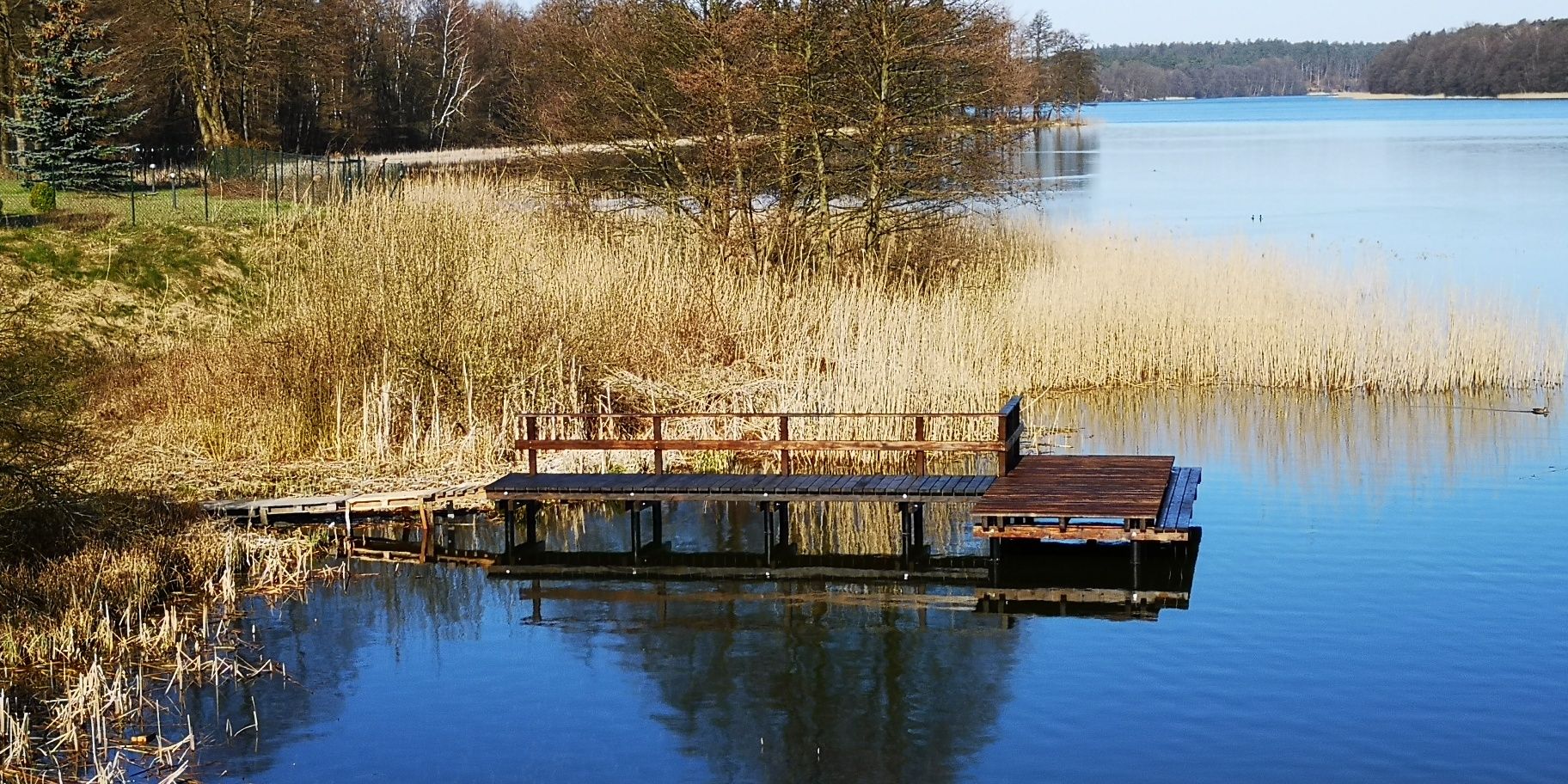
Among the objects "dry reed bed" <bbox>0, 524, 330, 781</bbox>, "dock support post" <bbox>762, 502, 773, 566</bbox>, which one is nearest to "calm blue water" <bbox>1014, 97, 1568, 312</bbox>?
"dock support post" <bbox>762, 502, 773, 566</bbox>

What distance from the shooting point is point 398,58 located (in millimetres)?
66312

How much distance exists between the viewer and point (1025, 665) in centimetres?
1164

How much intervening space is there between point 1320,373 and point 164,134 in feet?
122

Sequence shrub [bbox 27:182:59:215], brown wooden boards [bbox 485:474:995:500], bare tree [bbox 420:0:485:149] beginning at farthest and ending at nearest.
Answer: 1. bare tree [bbox 420:0:485:149]
2. shrub [bbox 27:182:59:215]
3. brown wooden boards [bbox 485:474:995:500]

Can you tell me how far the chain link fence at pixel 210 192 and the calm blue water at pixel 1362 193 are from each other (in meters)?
13.4

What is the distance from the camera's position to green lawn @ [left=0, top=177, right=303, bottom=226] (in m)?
30.5

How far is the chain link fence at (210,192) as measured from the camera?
99.6ft

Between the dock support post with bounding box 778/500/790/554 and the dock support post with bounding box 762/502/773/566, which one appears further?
the dock support post with bounding box 778/500/790/554

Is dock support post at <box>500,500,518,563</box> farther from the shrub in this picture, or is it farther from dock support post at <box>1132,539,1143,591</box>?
the shrub

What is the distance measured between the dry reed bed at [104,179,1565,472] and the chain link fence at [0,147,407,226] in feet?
27.8

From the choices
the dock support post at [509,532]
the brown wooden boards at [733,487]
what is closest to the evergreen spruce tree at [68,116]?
the dock support post at [509,532]

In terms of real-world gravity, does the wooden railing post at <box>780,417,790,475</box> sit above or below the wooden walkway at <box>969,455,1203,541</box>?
above

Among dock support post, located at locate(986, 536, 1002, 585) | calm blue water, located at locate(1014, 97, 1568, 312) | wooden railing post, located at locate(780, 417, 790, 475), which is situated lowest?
dock support post, located at locate(986, 536, 1002, 585)

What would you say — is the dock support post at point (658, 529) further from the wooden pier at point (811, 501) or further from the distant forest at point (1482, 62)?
the distant forest at point (1482, 62)
